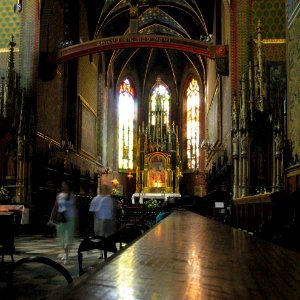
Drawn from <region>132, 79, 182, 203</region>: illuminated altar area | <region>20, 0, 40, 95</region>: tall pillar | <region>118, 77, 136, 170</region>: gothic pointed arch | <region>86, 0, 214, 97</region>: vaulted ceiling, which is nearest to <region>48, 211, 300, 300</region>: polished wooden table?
<region>20, 0, 40, 95</region>: tall pillar

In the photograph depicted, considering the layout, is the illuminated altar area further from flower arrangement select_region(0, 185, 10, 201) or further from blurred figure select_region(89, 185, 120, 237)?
blurred figure select_region(89, 185, 120, 237)

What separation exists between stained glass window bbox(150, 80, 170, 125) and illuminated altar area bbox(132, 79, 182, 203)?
39.5 inches

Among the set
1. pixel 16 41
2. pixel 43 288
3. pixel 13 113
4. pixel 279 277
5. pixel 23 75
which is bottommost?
pixel 43 288

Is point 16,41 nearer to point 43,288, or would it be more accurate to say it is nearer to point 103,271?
point 43,288

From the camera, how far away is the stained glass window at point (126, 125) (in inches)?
1475

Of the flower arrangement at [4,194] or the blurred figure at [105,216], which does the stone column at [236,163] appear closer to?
the flower arrangement at [4,194]

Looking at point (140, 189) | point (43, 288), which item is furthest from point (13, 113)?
point (140, 189)

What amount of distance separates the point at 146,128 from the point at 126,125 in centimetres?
297

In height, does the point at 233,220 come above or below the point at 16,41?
below

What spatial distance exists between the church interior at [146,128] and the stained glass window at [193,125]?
2.44m

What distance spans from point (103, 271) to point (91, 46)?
18385 mm

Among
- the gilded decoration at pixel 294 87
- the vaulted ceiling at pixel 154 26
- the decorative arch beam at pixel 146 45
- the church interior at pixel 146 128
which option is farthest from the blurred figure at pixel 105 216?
the vaulted ceiling at pixel 154 26

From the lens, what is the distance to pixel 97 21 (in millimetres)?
28328

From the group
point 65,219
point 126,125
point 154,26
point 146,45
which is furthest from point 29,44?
point 126,125
